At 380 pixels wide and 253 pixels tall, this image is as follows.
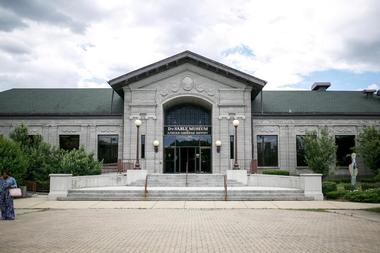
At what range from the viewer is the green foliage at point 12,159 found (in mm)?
22406

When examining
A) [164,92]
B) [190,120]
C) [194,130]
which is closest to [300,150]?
[194,130]

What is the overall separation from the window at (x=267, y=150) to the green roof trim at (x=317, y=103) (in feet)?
8.01

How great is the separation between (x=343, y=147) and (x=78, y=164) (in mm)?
24300

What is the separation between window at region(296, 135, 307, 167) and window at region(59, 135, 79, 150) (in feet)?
68.2

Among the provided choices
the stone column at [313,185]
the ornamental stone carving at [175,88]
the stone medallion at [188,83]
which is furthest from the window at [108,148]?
the stone column at [313,185]

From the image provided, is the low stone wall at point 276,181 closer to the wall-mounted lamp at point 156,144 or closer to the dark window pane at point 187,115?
the wall-mounted lamp at point 156,144

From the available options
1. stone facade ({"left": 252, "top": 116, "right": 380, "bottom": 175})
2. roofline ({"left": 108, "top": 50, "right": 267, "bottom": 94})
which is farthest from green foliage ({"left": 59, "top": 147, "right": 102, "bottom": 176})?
stone facade ({"left": 252, "top": 116, "right": 380, "bottom": 175})

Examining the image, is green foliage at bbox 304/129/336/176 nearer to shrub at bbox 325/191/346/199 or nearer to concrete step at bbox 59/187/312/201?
shrub at bbox 325/191/346/199

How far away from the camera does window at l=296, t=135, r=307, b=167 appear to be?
119 ft

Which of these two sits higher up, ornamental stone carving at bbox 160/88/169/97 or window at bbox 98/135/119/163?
ornamental stone carving at bbox 160/88/169/97

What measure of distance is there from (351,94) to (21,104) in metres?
34.4

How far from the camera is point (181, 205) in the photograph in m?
18.9

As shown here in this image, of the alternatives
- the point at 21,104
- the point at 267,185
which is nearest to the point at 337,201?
the point at 267,185

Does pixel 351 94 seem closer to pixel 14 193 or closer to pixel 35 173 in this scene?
pixel 35 173
